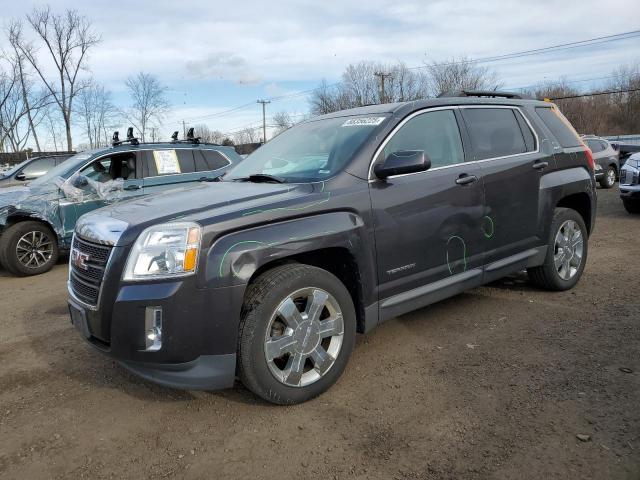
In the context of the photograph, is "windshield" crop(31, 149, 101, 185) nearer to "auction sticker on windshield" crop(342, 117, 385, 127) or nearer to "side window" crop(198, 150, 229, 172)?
"side window" crop(198, 150, 229, 172)

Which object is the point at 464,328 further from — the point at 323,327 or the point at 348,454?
the point at 348,454

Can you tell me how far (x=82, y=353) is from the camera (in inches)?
156

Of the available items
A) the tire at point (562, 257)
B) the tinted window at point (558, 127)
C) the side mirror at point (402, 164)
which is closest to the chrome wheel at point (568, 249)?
the tire at point (562, 257)

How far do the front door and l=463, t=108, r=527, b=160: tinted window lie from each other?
187 millimetres

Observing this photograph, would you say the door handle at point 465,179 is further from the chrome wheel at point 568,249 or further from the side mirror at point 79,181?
the side mirror at point 79,181

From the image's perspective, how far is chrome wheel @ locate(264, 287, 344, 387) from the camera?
286 centimetres

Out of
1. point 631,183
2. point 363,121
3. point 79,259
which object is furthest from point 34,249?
point 631,183

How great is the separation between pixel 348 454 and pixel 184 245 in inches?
54.2

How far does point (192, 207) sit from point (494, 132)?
2.75 m

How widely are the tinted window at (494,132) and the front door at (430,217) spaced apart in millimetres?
187

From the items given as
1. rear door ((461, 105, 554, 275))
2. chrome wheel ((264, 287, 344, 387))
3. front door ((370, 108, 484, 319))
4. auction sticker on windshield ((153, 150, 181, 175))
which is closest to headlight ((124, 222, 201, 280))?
chrome wheel ((264, 287, 344, 387))

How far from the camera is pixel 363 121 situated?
12.1 feet

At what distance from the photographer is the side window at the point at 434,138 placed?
142 inches

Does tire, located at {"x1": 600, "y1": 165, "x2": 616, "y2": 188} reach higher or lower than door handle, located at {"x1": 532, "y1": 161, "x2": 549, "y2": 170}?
lower
